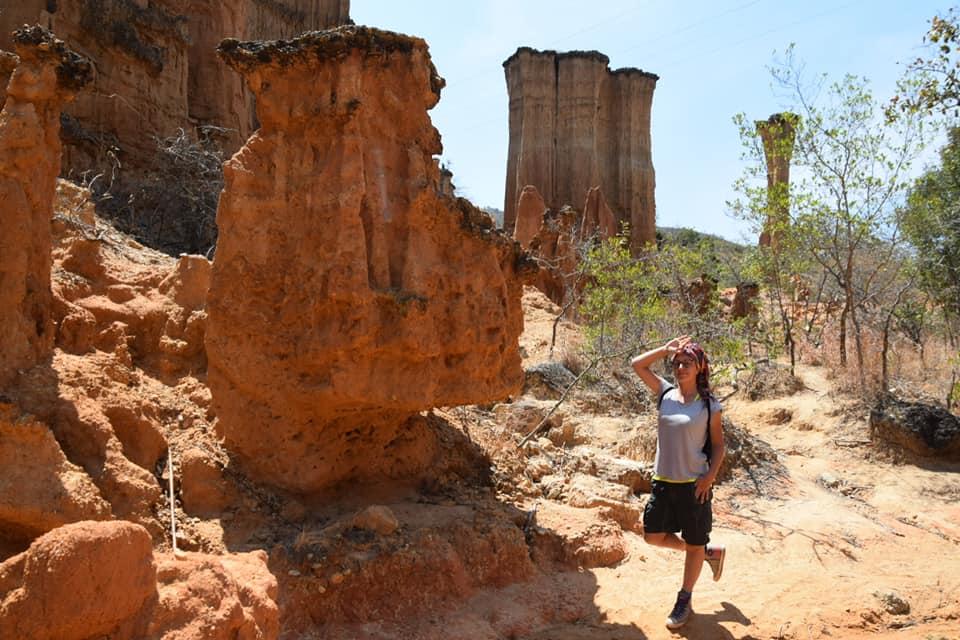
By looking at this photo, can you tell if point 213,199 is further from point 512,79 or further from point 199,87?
point 512,79

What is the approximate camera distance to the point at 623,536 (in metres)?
5.56

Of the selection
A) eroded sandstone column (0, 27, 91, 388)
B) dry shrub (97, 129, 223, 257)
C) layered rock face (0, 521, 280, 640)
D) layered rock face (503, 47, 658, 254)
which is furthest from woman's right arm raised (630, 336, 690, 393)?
layered rock face (503, 47, 658, 254)

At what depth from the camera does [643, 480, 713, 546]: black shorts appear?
13.8 ft

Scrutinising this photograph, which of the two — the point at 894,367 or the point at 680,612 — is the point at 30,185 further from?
the point at 894,367

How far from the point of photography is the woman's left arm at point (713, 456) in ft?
13.5

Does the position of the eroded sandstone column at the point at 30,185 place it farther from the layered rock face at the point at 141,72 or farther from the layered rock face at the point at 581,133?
the layered rock face at the point at 581,133

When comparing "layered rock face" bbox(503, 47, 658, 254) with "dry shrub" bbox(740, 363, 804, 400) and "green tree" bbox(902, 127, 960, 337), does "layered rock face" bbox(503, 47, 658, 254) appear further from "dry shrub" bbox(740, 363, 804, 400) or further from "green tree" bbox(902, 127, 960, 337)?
"dry shrub" bbox(740, 363, 804, 400)

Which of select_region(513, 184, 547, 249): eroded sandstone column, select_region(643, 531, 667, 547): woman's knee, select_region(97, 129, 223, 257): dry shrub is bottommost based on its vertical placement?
select_region(643, 531, 667, 547): woman's knee

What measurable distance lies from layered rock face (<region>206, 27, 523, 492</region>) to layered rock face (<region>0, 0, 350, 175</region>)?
6.93 meters

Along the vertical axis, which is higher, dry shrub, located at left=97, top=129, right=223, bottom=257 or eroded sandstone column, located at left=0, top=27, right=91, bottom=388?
dry shrub, located at left=97, top=129, right=223, bottom=257

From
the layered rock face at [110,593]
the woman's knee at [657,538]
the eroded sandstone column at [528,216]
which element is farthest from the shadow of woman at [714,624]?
the eroded sandstone column at [528,216]

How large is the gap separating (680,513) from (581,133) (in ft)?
103

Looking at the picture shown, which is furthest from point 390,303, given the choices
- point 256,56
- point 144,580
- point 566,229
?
point 566,229

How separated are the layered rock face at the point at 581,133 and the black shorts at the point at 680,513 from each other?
1167 inches
